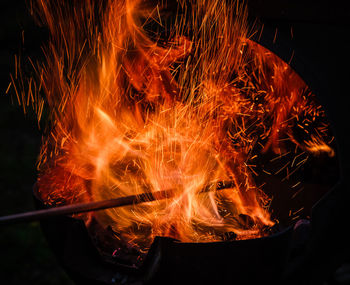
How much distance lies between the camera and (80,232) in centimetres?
130

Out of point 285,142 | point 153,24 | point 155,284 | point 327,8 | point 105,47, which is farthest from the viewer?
point 285,142

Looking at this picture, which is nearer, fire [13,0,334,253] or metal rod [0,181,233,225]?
metal rod [0,181,233,225]

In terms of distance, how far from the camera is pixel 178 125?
6.59ft

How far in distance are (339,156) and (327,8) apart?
57 centimetres

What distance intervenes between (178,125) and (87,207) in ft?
2.57

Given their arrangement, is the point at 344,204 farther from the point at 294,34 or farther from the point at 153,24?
the point at 153,24

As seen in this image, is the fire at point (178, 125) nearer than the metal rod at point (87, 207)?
No

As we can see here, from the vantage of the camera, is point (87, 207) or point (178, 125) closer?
point (87, 207)

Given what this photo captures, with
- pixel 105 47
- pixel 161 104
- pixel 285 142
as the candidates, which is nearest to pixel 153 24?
pixel 105 47

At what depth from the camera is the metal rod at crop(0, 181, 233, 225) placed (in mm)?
1312

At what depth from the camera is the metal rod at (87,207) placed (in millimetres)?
1312

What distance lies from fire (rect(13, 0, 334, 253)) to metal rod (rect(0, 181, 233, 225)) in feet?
0.27

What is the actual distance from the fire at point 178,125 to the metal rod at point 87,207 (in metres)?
0.08

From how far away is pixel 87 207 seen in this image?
4.64ft
